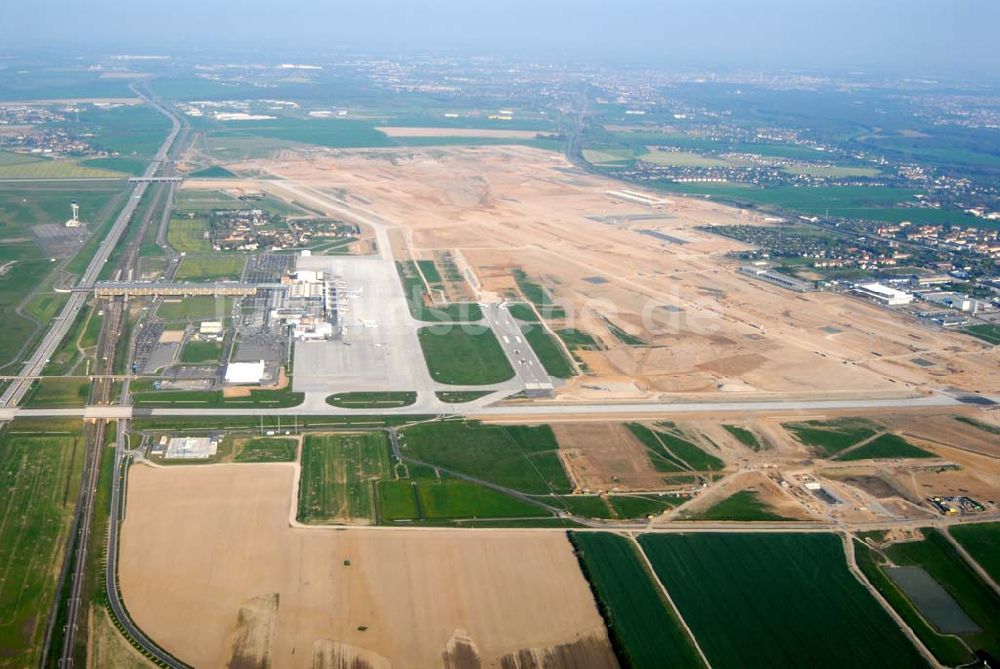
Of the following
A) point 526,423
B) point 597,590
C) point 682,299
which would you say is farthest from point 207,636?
point 682,299

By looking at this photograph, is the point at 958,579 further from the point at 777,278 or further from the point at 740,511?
the point at 777,278

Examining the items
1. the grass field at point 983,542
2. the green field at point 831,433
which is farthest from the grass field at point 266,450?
the grass field at point 983,542

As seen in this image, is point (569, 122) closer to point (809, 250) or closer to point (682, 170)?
point (682, 170)

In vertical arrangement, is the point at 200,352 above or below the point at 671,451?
below

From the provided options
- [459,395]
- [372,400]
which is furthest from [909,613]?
[372,400]

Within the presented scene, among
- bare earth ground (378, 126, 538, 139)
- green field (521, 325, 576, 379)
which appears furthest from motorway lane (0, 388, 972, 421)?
bare earth ground (378, 126, 538, 139)

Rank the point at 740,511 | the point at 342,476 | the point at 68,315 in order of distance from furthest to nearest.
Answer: the point at 68,315 → the point at 342,476 → the point at 740,511
